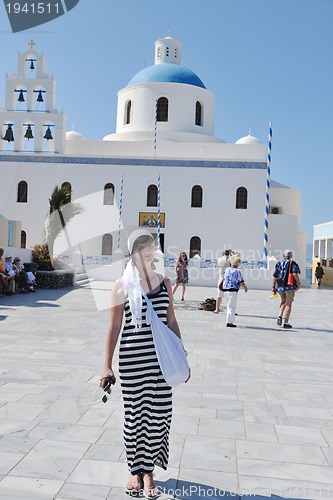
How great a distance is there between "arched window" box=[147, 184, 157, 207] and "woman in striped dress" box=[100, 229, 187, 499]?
22.7 metres

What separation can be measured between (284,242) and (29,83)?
14611mm

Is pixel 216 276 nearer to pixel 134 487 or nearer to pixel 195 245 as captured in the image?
pixel 195 245

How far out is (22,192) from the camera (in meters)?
26.1

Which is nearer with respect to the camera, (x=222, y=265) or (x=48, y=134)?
(x=222, y=265)

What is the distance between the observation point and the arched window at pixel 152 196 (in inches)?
998

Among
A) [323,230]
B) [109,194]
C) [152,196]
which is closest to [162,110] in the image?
[152,196]

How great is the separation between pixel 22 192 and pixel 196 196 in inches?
353

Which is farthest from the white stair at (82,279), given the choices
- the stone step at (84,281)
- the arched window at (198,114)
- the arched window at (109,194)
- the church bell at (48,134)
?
the arched window at (198,114)

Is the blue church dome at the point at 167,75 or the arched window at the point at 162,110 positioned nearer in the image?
the arched window at the point at 162,110

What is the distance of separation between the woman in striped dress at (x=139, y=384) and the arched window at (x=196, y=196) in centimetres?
2269

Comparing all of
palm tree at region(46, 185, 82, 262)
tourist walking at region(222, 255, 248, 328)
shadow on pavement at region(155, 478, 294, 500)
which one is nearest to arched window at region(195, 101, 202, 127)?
palm tree at region(46, 185, 82, 262)

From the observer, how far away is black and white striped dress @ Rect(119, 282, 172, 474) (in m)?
2.81

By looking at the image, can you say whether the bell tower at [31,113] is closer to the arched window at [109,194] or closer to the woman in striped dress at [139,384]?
the arched window at [109,194]

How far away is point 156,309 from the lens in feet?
9.44
